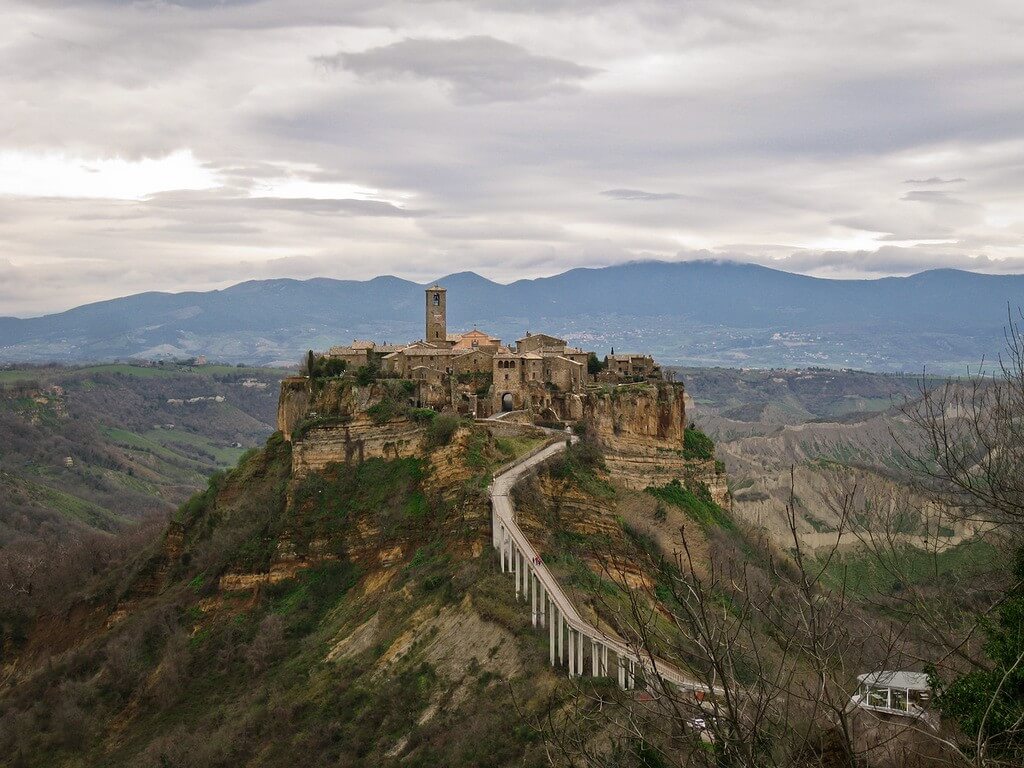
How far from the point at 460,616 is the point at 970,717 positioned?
2613cm

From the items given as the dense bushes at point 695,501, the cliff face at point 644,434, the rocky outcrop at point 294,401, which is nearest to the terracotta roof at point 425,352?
the rocky outcrop at point 294,401

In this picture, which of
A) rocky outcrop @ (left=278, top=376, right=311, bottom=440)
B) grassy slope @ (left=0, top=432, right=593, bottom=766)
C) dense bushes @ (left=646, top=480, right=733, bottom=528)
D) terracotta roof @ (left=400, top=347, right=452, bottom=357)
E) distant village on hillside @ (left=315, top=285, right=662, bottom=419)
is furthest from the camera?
terracotta roof @ (left=400, top=347, right=452, bottom=357)

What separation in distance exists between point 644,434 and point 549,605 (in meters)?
22.4

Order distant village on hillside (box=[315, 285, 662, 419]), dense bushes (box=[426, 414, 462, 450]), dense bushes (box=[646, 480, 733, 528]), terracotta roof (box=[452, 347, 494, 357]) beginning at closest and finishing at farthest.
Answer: dense bushes (box=[426, 414, 462, 450]) → dense bushes (box=[646, 480, 733, 528]) → distant village on hillside (box=[315, 285, 662, 419]) → terracotta roof (box=[452, 347, 494, 357])

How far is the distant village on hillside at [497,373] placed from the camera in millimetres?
59750

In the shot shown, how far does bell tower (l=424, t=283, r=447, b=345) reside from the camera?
70625mm

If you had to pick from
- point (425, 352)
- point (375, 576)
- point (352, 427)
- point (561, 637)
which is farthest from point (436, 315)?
point (561, 637)

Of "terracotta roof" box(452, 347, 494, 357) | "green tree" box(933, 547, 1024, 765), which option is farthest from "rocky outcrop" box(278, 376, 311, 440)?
"green tree" box(933, 547, 1024, 765)

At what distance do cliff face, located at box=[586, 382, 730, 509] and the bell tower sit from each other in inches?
601

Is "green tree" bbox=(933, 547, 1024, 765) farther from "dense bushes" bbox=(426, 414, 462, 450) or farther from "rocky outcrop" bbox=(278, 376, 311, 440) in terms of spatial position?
"rocky outcrop" bbox=(278, 376, 311, 440)

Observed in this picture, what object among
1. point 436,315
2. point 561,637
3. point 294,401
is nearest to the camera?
point 561,637

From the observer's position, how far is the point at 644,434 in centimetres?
6016

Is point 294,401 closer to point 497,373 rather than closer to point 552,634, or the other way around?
point 497,373

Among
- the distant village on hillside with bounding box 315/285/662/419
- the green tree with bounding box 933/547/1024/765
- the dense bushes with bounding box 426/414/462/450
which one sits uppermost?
the distant village on hillside with bounding box 315/285/662/419
